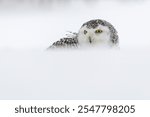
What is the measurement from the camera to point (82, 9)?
1.46 meters

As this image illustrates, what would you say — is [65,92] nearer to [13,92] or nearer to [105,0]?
[13,92]

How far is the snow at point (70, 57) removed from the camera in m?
1.21

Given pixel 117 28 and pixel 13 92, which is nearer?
pixel 13 92

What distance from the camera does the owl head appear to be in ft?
4.20

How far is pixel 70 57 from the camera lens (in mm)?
1275

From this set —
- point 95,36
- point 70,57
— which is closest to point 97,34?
point 95,36

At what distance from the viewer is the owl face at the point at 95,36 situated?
1.28m

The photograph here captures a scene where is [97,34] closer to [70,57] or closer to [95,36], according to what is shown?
[95,36]

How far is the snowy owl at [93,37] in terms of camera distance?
1.28 meters

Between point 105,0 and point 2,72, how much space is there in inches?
18.9

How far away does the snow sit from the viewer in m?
1.21

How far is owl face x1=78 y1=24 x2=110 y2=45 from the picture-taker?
1.28 metres

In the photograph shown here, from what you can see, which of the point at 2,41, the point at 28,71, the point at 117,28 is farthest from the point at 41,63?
the point at 117,28

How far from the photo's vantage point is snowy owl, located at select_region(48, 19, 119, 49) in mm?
1280
